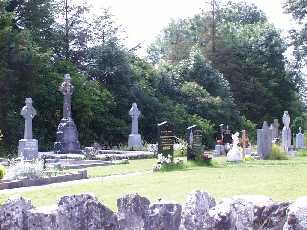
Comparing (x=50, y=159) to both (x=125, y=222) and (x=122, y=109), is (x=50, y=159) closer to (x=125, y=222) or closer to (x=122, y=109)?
(x=122, y=109)

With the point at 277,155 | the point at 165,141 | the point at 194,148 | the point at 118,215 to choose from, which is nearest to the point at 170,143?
the point at 165,141

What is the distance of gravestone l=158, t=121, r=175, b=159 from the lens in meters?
21.3

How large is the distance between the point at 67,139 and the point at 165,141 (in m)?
9.08

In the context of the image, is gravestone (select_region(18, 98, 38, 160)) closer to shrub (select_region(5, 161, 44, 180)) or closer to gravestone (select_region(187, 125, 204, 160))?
gravestone (select_region(187, 125, 204, 160))

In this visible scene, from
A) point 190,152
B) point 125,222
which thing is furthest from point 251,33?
point 125,222

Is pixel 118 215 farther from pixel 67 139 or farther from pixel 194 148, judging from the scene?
pixel 67 139

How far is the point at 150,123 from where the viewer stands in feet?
141

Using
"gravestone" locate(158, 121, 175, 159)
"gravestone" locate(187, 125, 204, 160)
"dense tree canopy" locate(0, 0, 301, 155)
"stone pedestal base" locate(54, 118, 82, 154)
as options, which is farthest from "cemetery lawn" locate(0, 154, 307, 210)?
"dense tree canopy" locate(0, 0, 301, 155)

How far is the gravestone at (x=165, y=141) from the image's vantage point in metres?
21.3

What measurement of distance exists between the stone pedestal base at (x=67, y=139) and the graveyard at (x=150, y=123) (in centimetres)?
7

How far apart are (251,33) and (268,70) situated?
5.36 metres

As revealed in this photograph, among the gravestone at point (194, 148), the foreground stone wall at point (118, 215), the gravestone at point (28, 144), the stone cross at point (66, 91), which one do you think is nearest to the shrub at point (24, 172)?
the gravestone at point (194, 148)

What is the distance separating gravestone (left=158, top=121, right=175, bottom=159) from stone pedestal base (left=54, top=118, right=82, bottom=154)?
829 cm

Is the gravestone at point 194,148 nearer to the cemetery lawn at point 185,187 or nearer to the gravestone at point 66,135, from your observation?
the cemetery lawn at point 185,187
